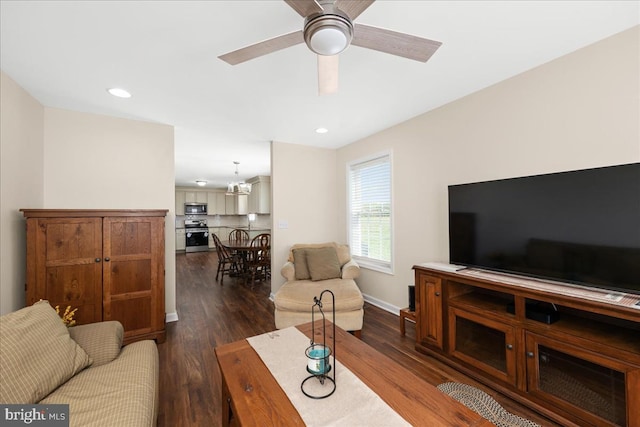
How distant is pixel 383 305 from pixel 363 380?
2.48 m

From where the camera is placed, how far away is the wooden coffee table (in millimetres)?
1040

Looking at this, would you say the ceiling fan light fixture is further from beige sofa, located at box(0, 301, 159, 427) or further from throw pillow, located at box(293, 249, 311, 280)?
throw pillow, located at box(293, 249, 311, 280)

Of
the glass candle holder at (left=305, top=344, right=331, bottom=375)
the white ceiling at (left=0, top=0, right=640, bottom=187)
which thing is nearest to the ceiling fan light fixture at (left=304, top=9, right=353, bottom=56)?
the white ceiling at (left=0, top=0, right=640, bottom=187)

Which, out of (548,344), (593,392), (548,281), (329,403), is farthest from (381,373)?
(548,281)

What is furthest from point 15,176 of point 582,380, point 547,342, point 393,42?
point 582,380

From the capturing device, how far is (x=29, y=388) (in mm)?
1158

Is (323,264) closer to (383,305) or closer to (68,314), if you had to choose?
(383,305)

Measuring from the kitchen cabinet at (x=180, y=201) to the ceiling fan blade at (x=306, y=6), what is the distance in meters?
9.65

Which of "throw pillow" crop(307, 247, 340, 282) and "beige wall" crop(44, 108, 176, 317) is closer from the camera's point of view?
"beige wall" crop(44, 108, 176, 317)

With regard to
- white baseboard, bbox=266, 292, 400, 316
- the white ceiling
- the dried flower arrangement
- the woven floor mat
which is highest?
the white ceiling

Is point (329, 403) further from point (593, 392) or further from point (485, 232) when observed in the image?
point (485, 232)

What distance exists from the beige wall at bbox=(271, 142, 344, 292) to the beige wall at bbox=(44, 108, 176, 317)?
4.60ft

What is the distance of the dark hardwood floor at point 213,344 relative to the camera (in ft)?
5.96

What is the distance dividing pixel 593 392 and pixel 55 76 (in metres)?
4.47
